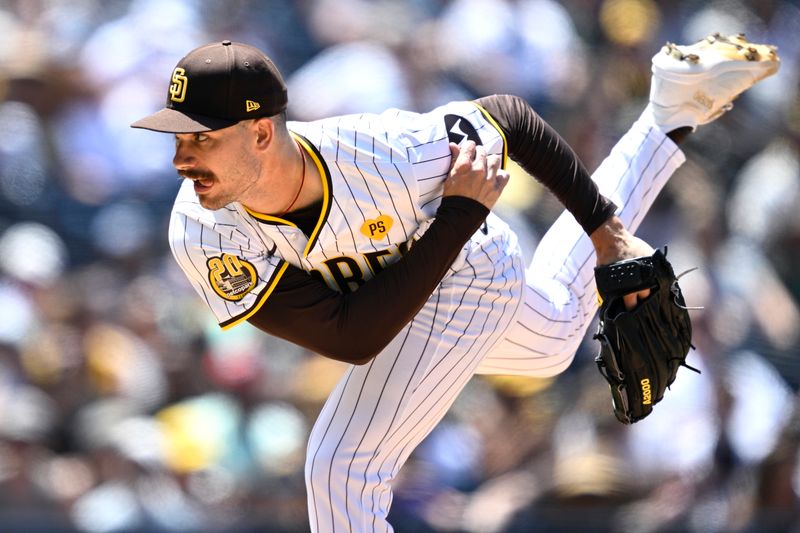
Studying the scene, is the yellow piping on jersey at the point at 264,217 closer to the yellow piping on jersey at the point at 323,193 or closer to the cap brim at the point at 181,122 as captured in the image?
the yellow piping on jersey at the point at 323,193

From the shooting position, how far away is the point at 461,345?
2697 mm

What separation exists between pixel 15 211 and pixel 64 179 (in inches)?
8.9

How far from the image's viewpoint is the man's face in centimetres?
230

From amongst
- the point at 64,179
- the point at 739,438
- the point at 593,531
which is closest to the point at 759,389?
the point at 739,438

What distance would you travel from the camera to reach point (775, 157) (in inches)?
185

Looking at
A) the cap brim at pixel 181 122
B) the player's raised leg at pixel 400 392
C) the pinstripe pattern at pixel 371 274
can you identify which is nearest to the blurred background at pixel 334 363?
the pinstripe pattern at pixel 371 274

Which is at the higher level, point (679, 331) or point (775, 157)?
point (679, 331)

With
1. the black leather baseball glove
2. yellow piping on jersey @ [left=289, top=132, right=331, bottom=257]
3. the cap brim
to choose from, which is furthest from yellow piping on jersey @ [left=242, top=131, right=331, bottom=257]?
the black leather baseball glove

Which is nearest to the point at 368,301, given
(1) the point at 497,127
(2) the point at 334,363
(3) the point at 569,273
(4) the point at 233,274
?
(4) the point at 233,274

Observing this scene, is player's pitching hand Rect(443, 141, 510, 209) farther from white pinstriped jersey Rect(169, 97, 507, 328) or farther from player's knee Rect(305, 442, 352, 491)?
player's knee Rect(305, 442, 352, 491)

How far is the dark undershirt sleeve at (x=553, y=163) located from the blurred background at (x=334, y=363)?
169 cm

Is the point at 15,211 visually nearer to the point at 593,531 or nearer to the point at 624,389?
the point at 593,531

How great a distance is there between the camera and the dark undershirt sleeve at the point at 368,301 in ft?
7.97

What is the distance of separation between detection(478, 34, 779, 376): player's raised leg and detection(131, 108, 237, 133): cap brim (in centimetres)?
92
